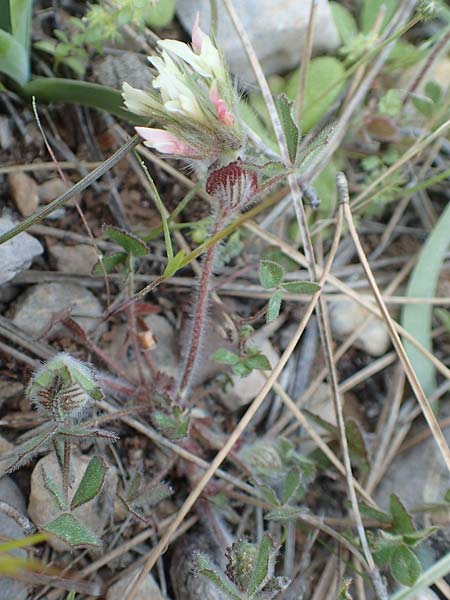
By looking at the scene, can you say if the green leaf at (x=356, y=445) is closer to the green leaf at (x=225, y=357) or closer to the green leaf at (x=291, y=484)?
the green leaf at (x=291, y=484)

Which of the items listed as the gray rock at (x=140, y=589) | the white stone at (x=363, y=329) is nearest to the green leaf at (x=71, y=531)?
the gray rock at (x=140, y=589)

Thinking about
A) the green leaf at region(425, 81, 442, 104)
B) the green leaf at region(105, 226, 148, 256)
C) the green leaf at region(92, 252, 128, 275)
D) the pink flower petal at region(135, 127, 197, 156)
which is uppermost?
the pink flower petal at region(135, 127, 197, 156)

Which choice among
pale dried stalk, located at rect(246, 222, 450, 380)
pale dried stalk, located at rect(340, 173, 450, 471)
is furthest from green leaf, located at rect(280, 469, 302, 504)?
pale dried stalk, located at rect(246, 222, 450, 380)

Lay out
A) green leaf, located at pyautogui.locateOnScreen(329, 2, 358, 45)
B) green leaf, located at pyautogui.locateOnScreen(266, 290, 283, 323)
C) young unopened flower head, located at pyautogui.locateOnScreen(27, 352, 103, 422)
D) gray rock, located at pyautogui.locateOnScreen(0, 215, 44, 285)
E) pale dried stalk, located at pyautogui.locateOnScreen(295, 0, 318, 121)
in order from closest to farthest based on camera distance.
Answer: young unopened flower head, located at pyautogui.locateOnScreen(27, 352, 103, 422), green leaf, located at pyautogui.locateOnScreen(266, 290, 283, 323), gray rock, located at pyautogui.locateOnScreen(0, 215, 44, 285), pale dried stalk, located at pyautogui.locateOnScreen(295, 0, 318, 121), green leaf, located at pyautogui.locateOnScreen(329, 2, 358, 45)

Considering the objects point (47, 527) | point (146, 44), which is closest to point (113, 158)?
point (146, 44)

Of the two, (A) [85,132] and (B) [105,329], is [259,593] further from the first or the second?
(A) [85,132]

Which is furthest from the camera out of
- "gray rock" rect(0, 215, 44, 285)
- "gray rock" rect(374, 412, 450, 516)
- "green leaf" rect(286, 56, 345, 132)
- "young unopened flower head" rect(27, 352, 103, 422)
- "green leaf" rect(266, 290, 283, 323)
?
"green leaf" rect(286, 56, 345, 132)

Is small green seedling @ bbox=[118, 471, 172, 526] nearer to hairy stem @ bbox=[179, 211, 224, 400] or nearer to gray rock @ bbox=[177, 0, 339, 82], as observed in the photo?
hairy stem @ bbox=[179, 211, 224, 400]
